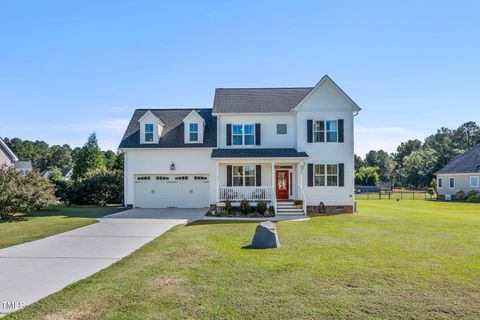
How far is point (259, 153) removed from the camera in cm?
2003

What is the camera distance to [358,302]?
519 centimetres

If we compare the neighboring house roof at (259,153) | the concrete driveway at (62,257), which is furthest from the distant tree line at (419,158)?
the concrete driveway at (62,257)

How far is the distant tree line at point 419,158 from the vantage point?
2392 inches

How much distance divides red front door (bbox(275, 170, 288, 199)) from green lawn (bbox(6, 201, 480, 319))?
1052cm

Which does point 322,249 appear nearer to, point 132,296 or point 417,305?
point 417,305

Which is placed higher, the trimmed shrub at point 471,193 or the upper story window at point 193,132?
the upper story window at point 193,132

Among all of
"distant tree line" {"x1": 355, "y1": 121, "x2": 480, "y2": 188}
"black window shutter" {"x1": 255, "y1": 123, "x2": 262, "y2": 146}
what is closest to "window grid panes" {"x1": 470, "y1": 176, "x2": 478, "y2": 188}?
"distant tree line" {"x1": 355, "y1": 121, "x2": 480, "y2": 188}

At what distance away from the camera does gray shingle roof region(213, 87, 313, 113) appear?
21281 millimetres

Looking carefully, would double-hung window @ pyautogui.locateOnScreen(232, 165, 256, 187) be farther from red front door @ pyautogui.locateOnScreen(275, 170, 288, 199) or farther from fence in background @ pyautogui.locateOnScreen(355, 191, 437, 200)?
fence in background @ pyautogui.locateOnScreen(355, 191, 437, 200)

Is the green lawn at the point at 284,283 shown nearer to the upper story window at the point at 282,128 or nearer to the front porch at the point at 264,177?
the front porch at the point at 264,177

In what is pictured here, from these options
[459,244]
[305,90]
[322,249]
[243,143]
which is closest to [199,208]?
[243,143]

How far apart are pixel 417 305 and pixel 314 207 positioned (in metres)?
14.9

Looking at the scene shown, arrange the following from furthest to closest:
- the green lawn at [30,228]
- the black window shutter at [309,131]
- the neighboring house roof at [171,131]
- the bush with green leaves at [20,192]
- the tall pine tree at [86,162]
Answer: the tall pine tree at [86,162] → the neighboring house roof at [171,131] → the black window shutter at [309,131] → the bush with green leaves at [20,192] → the green lawn at [30,228]

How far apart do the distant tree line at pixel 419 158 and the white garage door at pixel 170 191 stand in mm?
42146
